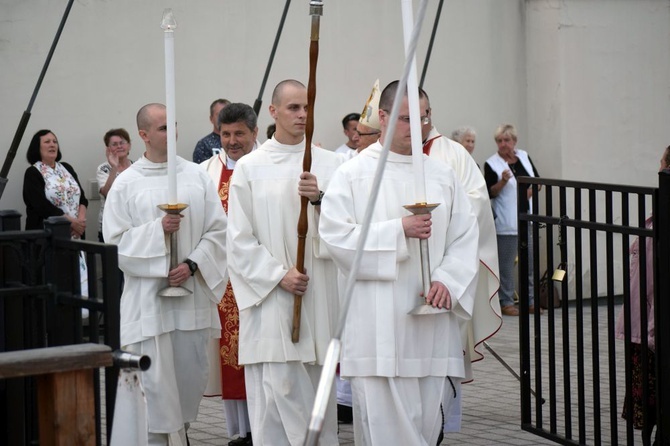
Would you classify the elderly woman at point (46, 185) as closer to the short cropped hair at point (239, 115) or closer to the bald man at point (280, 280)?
the short cropped hair at point (239, 115)

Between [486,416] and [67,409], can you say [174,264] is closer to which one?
[486,416]

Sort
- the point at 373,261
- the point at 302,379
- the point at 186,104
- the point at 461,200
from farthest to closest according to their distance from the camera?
the point at 186,104, the point at 302,379, the point at 461,200, the point at 373,261

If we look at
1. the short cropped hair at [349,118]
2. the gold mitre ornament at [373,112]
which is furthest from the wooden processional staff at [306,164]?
the short cropped hair at [349,118]

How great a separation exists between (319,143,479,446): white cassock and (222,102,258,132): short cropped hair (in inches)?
65.5

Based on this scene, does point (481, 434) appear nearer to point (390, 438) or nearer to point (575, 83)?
point (390, 438)

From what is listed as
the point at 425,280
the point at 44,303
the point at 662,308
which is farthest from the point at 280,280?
the point at 44,303

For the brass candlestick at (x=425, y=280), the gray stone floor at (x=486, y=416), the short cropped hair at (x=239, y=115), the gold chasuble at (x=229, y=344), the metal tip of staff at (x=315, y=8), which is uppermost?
the metal tip of staff at (x=315, y=8)

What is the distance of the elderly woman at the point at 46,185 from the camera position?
1040 cm

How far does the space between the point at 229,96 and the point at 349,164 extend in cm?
601

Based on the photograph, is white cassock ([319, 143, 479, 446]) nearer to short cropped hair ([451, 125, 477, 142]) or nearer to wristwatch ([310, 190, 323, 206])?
wristwatch ([310, 190, 323, 206])

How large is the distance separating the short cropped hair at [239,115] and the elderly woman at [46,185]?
129 inches

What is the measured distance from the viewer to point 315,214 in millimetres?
6523

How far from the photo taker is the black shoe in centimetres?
785

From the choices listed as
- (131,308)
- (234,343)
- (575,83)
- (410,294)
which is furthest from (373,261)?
(575,83)
